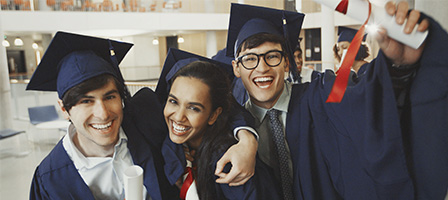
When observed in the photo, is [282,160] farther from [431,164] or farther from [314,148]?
[431,164]

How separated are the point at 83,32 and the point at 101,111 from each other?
17605 millimetres

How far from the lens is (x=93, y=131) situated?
172cm

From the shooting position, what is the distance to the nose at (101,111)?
1665mm

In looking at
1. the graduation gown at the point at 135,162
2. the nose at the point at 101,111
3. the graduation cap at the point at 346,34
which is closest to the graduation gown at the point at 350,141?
the graduation gown at the point at 135,162

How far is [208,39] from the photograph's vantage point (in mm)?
19766

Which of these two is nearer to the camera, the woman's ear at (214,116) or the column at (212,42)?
the woman's ear at (214,116)

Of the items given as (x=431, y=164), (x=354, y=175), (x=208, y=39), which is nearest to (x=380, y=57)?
(x=431, y=164)

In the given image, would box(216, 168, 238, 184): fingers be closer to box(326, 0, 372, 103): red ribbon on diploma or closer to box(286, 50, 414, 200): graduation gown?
box(286, 50, 414, 200): graduation gown

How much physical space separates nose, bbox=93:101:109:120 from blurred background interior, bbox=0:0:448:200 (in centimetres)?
123

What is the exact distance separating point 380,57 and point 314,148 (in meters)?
0.66

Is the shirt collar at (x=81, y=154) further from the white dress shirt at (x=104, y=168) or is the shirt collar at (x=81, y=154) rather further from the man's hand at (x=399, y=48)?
the man's hand at (x=399, y=48)

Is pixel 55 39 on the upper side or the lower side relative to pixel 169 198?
upper

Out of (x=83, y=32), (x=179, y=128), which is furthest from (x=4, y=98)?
(x=179, y=128)

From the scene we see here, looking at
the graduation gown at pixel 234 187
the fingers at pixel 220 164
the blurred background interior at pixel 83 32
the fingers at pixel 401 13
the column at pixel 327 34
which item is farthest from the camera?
the column at pixel 327 34
